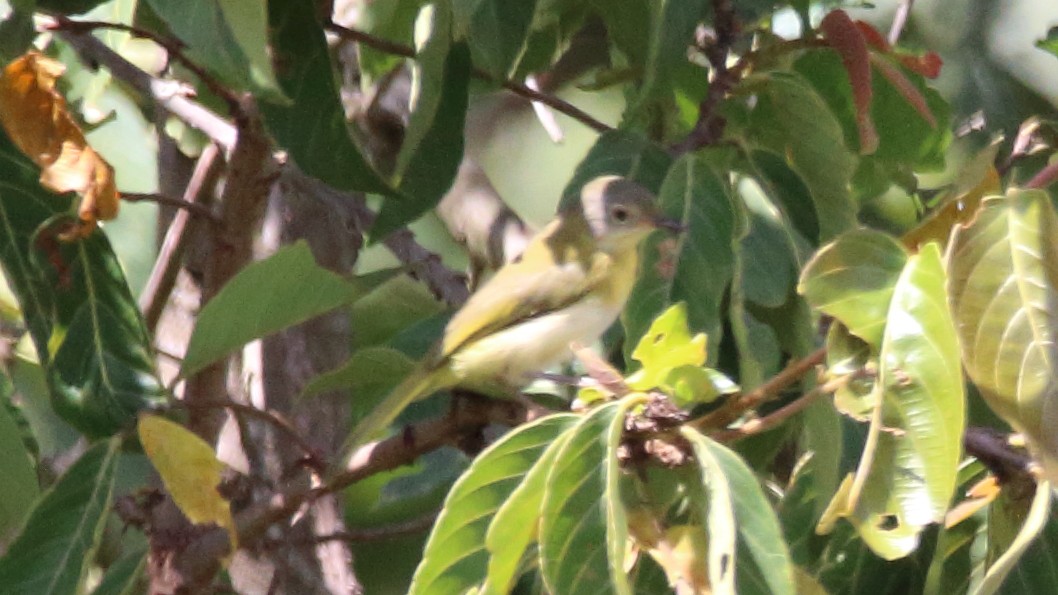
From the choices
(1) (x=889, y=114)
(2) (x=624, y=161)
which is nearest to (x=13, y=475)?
(2) (x=624, y=161)

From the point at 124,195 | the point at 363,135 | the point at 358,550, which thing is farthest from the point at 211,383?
the point at 358,550

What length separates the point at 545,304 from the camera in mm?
2482

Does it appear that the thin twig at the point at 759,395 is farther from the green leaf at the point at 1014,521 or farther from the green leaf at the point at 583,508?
the green leaf at the point at 1014,521

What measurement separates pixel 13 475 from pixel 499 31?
0.81m

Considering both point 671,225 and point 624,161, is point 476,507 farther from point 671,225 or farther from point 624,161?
point 624,161

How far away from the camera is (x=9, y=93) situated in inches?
65.9

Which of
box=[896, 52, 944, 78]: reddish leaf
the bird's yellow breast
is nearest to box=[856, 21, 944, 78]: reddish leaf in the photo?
box=[896, 52, 944, 78]: reddish leaf

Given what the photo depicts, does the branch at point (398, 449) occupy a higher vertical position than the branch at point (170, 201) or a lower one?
lower

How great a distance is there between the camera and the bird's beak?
1.81 metres

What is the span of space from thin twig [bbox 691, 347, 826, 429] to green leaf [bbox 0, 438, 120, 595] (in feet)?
2.52

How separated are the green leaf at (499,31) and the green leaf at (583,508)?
21.4 inches

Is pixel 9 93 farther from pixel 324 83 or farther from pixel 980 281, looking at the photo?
pixel 980 281

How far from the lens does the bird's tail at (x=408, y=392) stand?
1.94m

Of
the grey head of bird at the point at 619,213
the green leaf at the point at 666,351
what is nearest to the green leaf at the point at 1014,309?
the green leaf at the point at 666,351
